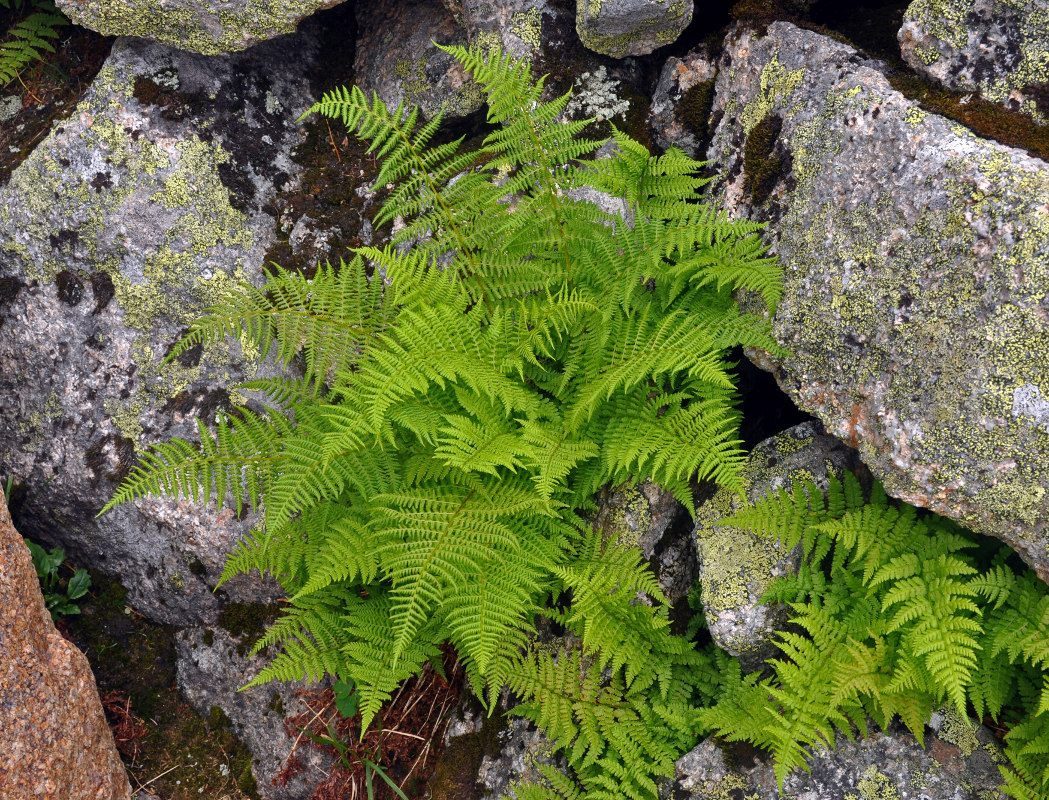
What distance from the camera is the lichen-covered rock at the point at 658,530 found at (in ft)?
14.5

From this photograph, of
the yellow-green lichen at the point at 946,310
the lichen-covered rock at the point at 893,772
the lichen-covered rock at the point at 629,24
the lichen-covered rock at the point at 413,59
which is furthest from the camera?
the lichen-covered rock at the point at 413,59

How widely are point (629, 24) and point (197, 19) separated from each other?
2.94m

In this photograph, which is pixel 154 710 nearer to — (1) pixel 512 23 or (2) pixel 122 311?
(2) pixel 122 311

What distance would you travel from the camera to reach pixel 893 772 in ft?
11.8

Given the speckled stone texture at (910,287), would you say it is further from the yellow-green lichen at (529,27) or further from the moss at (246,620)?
the moss at (246,620)

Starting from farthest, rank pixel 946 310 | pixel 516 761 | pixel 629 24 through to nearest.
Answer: pixel 629 24
pixel 516 761
pixel 946 310

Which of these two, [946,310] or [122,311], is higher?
[946,310]

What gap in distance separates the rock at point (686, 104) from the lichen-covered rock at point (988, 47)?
1.28 metres

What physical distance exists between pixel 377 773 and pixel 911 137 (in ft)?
16.0

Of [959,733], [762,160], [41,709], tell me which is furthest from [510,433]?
[41,709]

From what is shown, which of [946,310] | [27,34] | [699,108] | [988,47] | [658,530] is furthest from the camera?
[27,34]

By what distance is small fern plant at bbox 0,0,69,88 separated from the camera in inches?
219

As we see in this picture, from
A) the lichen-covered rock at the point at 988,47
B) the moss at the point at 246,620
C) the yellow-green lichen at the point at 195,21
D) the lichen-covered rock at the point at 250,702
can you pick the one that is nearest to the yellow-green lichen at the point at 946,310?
the lichen-covered rock at the point at 988,47

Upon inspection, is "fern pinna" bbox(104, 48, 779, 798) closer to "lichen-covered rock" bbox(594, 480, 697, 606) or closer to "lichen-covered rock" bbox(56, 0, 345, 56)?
"lichen-covered rock" bbox(594, 480, 697, 606)
